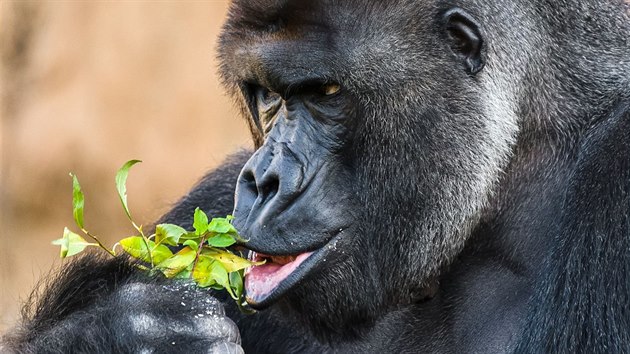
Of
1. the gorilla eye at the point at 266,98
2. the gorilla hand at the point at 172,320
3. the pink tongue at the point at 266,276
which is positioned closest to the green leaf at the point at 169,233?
the gorilla hand at the point at 172,320

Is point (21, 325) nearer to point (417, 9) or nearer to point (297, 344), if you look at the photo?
point (297, 344)

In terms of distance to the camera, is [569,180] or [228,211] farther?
[228,211]

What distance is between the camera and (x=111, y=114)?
945 centimetres

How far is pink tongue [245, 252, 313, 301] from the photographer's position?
371cm

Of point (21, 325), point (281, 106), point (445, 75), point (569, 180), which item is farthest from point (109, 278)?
point (569, 180)

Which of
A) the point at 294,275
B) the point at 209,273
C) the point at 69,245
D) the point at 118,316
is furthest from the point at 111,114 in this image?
the point at 294,275

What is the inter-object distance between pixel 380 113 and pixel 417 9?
1.24 ft

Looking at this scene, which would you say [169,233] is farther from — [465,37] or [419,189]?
[465,37]

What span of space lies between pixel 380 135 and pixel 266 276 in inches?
23.9

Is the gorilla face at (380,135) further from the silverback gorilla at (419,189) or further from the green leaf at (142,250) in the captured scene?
the green leaf at (142,250)

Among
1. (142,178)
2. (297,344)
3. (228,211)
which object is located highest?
(228,211)

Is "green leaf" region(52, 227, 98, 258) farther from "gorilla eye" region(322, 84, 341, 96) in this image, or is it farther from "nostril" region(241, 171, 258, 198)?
"gorilla eye" region(322, 84, 341, 96)

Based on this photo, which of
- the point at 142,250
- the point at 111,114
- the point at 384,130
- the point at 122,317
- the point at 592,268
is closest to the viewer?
the point at 592,268

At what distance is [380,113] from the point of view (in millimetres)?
3840
